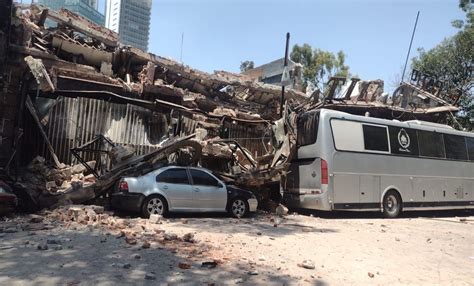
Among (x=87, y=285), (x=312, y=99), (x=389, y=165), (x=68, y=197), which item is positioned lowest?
(x=87, y=285)

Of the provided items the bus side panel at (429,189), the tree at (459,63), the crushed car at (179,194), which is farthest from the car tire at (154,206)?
the tree at (459,63)

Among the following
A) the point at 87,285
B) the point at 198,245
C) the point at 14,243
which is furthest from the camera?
the point at 198,245

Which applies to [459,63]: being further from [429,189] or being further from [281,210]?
[281,210]

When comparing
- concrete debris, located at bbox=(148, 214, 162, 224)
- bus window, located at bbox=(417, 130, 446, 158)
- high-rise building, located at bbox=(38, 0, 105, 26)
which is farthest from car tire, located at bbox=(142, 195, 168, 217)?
high-rise building, located at bbox=(38, 0, 105, 26)

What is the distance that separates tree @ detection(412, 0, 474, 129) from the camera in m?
26.3

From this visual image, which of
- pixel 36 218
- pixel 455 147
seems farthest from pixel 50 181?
pixel 455 147

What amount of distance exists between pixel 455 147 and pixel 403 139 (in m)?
3.23

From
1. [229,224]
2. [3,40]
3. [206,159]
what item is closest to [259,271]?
[229,224]

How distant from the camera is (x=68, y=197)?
11.4 m

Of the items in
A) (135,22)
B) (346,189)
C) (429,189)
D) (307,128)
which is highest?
(135,22)

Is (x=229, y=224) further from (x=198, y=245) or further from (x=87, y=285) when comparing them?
(x=87, y=285)

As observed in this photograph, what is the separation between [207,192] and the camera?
1191 cm

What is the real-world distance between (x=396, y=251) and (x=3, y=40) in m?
12.2

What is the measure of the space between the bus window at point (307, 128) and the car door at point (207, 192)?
3395 mm
